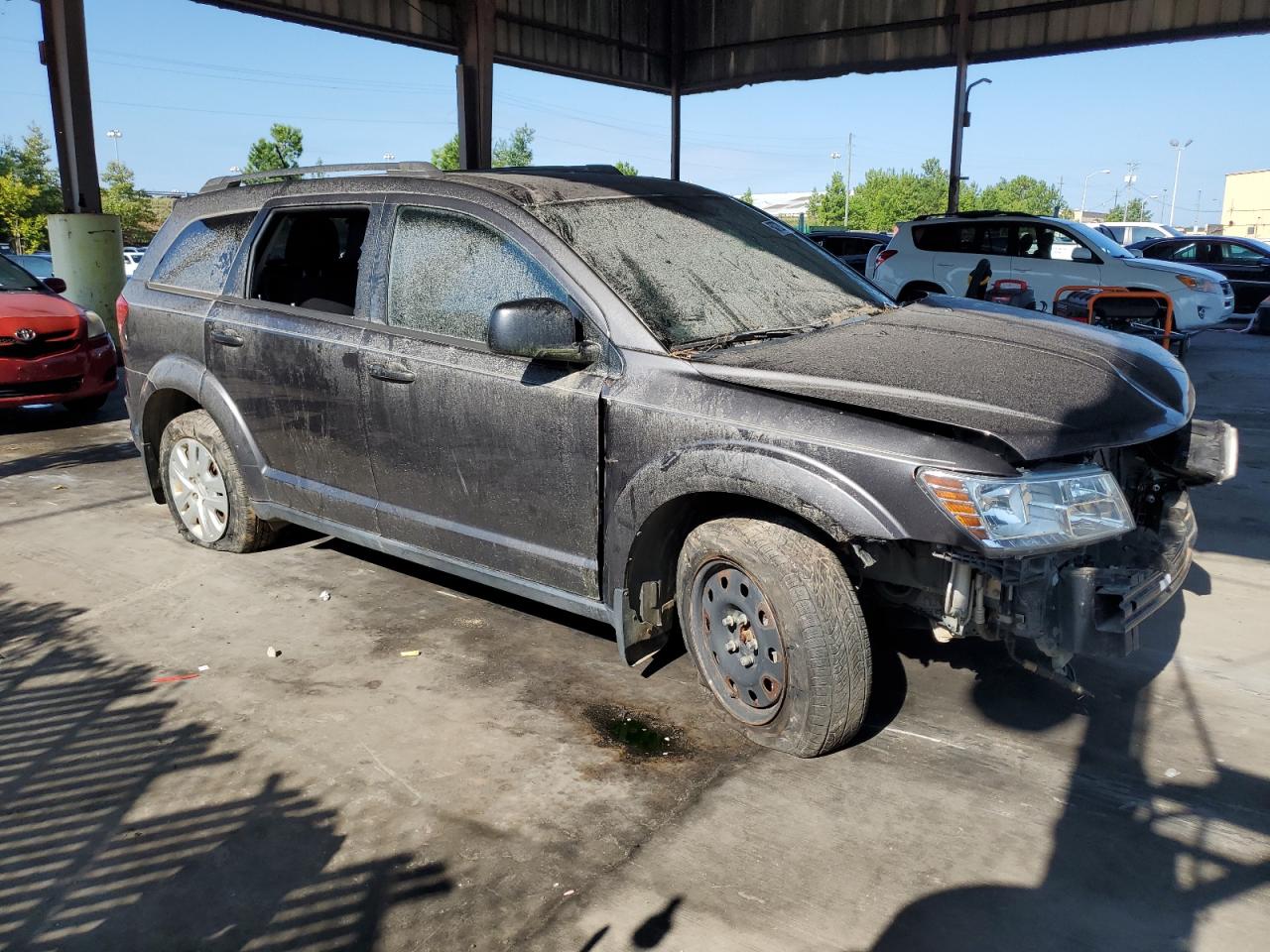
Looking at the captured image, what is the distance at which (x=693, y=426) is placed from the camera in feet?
10.8

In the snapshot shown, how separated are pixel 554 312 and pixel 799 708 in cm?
151

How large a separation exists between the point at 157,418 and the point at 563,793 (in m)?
3.56

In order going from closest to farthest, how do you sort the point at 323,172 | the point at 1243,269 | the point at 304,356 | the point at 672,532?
the point at 672,532, the point at 304,356, the point at 323,172, the point at 1243,269

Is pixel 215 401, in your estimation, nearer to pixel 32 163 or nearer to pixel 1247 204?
pixel 32 163

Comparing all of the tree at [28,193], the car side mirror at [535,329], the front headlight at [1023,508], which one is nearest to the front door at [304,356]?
the car side mirror at [535,329]

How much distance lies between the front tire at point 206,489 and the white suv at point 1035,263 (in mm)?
9899

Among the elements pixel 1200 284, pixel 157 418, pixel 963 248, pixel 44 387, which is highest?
pixel 963 248

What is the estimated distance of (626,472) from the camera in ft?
11.4

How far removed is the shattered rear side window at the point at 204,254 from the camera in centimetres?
507

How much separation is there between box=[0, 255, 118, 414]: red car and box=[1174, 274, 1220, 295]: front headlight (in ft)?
41.6

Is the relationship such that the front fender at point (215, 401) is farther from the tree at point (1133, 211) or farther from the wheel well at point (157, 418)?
the tree at point (1133, 211)

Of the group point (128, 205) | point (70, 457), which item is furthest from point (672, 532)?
point (128, 205)

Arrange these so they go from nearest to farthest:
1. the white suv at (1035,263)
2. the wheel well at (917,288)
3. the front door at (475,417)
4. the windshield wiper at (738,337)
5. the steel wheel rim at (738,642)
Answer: the steel wheel rim at (738,642), the windshield wiper at (738,337), the front door at (475,417), the white suv at (1035,263), the wheel well at (917,288)

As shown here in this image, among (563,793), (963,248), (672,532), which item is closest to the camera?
(563,793)
